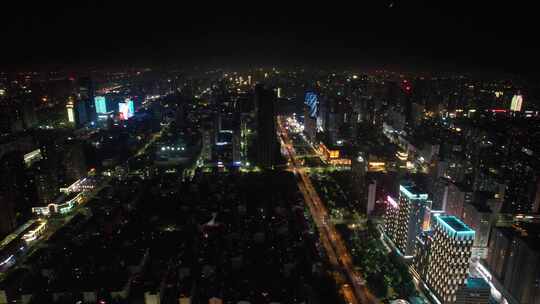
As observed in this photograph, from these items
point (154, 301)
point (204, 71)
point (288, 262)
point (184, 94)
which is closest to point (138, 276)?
point (154, 301)

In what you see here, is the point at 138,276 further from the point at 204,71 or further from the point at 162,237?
the point at 204,71

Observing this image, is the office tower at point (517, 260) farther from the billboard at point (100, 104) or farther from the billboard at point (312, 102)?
the billboard at point (100, 104)

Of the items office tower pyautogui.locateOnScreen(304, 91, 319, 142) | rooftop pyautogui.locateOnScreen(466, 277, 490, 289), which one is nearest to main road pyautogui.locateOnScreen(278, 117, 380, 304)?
rooftop pyautogui.locateOnScreen(466, 277, 490, 289)

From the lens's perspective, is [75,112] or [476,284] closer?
[476,284]

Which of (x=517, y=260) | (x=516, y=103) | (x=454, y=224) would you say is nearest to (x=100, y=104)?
(x=454, y=224)

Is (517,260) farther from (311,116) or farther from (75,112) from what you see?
(75,112)

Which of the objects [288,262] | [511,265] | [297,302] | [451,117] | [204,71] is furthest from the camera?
[204,71]
